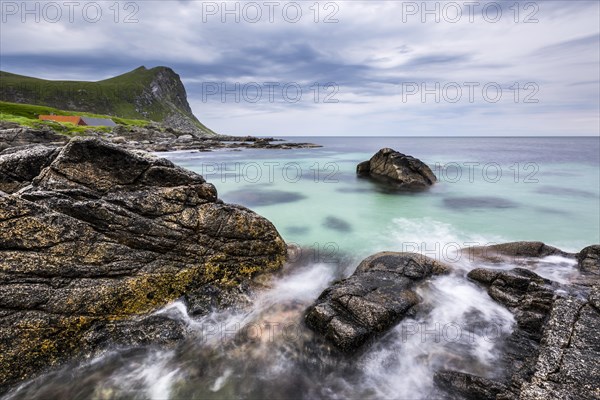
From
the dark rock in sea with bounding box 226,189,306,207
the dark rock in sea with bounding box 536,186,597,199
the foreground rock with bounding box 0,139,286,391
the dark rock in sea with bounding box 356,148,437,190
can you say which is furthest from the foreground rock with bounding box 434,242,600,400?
the dark rock in sea with bounding box 536,186,597,199

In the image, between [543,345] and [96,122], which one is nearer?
[543,345]

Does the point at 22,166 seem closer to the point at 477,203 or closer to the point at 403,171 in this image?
the point at 477,203

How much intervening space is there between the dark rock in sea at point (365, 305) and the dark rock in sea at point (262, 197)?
1680cm

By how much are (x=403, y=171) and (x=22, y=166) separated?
114 ft

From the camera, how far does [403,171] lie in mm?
37312

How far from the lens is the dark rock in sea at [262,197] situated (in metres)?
28.7

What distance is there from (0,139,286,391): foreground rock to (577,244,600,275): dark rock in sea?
1435 centimetres

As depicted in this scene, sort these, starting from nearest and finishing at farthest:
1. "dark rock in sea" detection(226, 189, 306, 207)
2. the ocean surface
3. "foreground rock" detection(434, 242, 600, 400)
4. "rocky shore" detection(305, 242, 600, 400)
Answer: "foreground rock" detection(434, 242, 600, 400)
"rocky shore" detection(305, 242, 600, 400)
the ocean surface
"dark rock in sea" detection(226, 189, 306, 207)

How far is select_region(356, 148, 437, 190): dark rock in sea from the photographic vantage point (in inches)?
Result: 1431

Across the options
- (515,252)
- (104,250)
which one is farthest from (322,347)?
(515,252)

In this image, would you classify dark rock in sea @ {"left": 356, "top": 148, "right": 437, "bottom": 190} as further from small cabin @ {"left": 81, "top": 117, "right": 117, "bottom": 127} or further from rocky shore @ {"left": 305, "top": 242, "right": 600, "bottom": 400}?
small cabin @ {"left": 81, "top": 117, "right": 117, "bottom": 127}

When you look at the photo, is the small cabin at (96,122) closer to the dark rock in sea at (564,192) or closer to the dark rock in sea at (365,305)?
the dark rock in sea at (365,305)

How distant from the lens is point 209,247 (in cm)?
1259

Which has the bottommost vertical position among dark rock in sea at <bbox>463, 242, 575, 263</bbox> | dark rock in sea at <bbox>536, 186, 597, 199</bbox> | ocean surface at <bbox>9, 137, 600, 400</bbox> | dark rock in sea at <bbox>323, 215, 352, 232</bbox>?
ocean surface at <bbox>9, 137, 600, 400</bbox>
